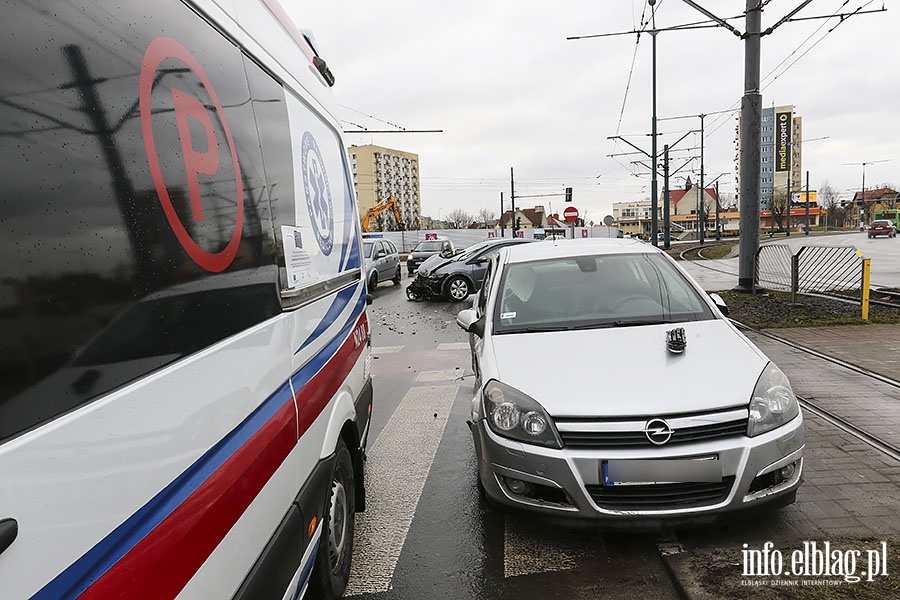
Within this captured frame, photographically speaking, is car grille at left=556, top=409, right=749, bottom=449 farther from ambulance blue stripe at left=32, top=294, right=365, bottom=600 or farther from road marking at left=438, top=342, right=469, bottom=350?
road marking at left=438, top=342, right=469, bottom=350

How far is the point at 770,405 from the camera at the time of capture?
3105 millimetres

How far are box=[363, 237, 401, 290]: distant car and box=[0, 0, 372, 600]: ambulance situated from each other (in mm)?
16457

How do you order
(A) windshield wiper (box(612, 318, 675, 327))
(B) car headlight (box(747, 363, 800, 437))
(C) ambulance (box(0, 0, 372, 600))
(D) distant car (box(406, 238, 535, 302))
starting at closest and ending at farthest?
(C) ambulance (box(0, 0, 372, 600))
(B) car headlight (box(747, 363, 800, 437))
(A) windshield wiper (box(612, 318, 675, 327))
(D) distant car (box(406, 238, 535, 302))

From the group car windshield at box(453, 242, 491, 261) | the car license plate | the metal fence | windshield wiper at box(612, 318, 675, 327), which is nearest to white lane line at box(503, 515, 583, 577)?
the car license plate

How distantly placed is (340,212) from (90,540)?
2769mm

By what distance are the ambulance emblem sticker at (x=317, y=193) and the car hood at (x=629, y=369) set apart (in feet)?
4.08

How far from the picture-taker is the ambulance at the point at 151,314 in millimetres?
961

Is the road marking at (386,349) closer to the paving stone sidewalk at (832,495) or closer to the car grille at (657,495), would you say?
the paving stone sidewalk at (832,495)

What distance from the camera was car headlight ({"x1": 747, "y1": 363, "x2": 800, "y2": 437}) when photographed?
303 cm

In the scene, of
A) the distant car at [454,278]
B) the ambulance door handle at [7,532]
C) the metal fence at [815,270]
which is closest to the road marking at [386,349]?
the distant car at [454,278]

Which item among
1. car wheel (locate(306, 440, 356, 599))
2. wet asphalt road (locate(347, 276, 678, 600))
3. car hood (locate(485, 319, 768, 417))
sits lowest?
wet asphalt road (locate(347, 276, 678, 600))

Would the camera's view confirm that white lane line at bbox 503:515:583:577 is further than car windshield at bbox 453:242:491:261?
No

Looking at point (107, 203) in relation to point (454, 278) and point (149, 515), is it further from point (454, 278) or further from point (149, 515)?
point (454, 278)

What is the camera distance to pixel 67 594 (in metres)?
0.98
